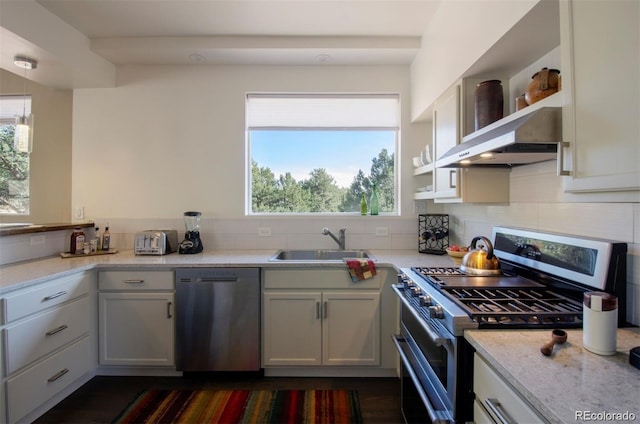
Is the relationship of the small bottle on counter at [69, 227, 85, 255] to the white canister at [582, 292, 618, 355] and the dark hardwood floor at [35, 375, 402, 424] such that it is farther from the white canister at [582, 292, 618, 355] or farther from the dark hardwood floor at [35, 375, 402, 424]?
the white canister at [582, 292, 618, 355]

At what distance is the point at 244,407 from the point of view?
75.0 inches

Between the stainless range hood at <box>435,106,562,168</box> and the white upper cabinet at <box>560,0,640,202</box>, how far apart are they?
6 centimetres

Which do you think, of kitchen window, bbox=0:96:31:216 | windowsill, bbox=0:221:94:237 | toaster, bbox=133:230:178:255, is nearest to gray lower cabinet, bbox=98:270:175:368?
toaster, bbox=133:230:178:255

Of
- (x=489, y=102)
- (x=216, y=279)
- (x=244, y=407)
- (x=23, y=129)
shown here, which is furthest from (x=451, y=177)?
(x=23, y=129)

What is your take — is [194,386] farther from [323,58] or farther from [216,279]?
[323,58]

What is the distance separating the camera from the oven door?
108cm

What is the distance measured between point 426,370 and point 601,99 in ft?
3.89

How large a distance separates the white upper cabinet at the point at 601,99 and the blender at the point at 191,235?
8.21 feet

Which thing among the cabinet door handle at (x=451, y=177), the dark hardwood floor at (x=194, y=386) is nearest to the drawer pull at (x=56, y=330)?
the dark hardwood floor at (x=194, y=386)

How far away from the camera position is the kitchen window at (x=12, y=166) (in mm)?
2824

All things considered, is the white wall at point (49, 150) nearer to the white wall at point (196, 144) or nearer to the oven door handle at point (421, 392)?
the white wall at point (196, 144)

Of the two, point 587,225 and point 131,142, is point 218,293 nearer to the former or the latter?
point 131,142

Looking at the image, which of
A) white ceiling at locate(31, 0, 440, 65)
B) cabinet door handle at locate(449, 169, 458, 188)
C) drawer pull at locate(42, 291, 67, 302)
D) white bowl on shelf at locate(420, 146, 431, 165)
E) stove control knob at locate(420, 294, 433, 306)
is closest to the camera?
stove control knob at locate(420, 294, 433, 306)

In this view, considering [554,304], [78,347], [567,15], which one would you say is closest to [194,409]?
[78,347]
